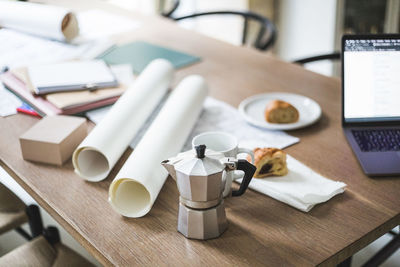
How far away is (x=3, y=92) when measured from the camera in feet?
5.22

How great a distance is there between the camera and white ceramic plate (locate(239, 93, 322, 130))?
1.37 m

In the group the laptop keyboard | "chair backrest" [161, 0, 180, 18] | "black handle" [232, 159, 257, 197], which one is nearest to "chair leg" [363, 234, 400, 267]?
the laptop keyboard

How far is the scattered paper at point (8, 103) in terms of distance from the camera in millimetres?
1480

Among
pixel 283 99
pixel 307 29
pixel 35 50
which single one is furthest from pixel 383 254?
pixel 307 29

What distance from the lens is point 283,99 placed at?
1551 mm

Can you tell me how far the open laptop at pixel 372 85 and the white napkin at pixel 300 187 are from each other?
0.19 m

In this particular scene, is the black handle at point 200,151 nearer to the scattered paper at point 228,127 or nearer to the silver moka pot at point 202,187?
the silver moka pot at point 202,187

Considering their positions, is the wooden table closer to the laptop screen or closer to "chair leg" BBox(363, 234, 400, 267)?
the laptop screen

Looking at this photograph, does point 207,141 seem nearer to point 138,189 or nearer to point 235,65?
point 138,189

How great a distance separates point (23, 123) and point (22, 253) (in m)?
0.36

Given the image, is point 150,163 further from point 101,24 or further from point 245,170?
point 101,24

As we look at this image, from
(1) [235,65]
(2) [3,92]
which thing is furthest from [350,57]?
(2) [3,92]

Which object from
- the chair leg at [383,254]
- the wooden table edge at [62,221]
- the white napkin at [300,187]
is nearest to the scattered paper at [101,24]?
the wooden table edge at [62,221]

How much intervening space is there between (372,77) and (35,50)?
1181mm
